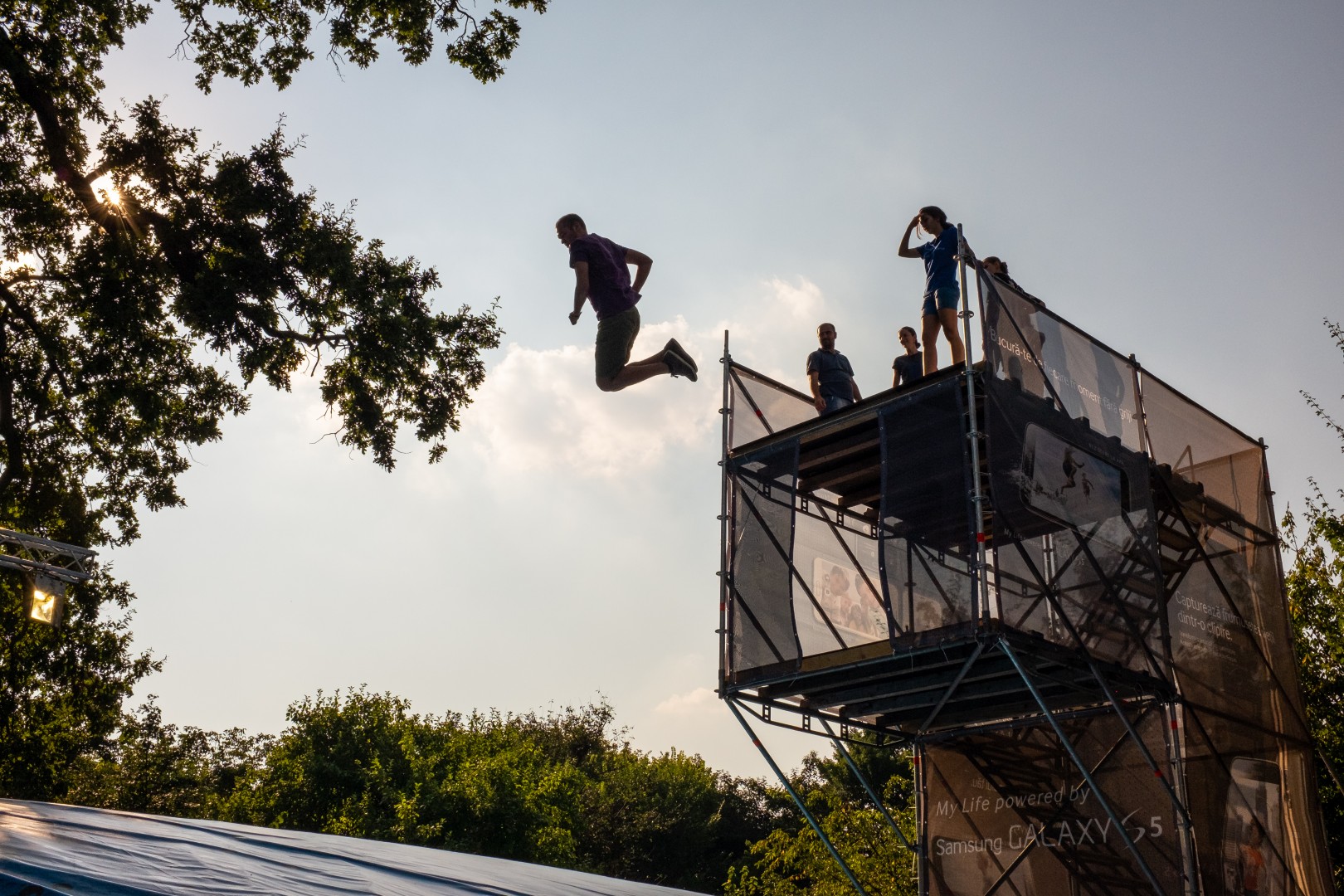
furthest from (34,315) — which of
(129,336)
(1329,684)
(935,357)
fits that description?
(1329,684)

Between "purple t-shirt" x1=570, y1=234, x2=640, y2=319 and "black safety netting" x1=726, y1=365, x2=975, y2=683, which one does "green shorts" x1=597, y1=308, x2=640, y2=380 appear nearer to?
"purple t-shirt" x1=570, y1=234, x2=640, y2=319

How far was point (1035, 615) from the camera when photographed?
8852 millimetres

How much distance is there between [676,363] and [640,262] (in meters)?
0.82

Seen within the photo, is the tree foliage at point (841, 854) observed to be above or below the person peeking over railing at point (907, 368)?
below

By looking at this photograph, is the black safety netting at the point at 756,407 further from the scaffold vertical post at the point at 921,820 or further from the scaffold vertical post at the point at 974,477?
the scaffold vertical post at the point at 921,820

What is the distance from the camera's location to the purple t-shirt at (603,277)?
27.1 feet

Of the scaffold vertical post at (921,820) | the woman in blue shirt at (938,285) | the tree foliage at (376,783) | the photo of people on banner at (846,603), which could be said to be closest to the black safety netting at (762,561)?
the photo of people on banner at (846,603)

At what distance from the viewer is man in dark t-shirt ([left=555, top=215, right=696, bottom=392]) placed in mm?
8242

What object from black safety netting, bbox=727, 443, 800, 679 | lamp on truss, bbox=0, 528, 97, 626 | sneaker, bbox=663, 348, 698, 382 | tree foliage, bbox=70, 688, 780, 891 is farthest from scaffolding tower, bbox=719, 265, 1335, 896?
tree foliage, bbox=70, 688, 780, 891

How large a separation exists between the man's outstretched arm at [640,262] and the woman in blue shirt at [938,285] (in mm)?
2903

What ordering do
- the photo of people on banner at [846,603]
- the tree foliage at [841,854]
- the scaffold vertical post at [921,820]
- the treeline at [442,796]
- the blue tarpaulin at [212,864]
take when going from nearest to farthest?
the blue tarpaulin at [212,864]
the photo of people on banner at [846,603]
the scaffold vertical post at [921,820]
the tree foliage at [841,854]
the treeline at [442,796]

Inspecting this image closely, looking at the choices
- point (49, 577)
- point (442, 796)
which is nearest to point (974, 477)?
point (49, 577)

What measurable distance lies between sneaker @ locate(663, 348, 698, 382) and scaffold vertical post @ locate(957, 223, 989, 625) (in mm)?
Answer: 2230

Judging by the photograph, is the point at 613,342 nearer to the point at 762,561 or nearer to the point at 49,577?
the point at 762,561
